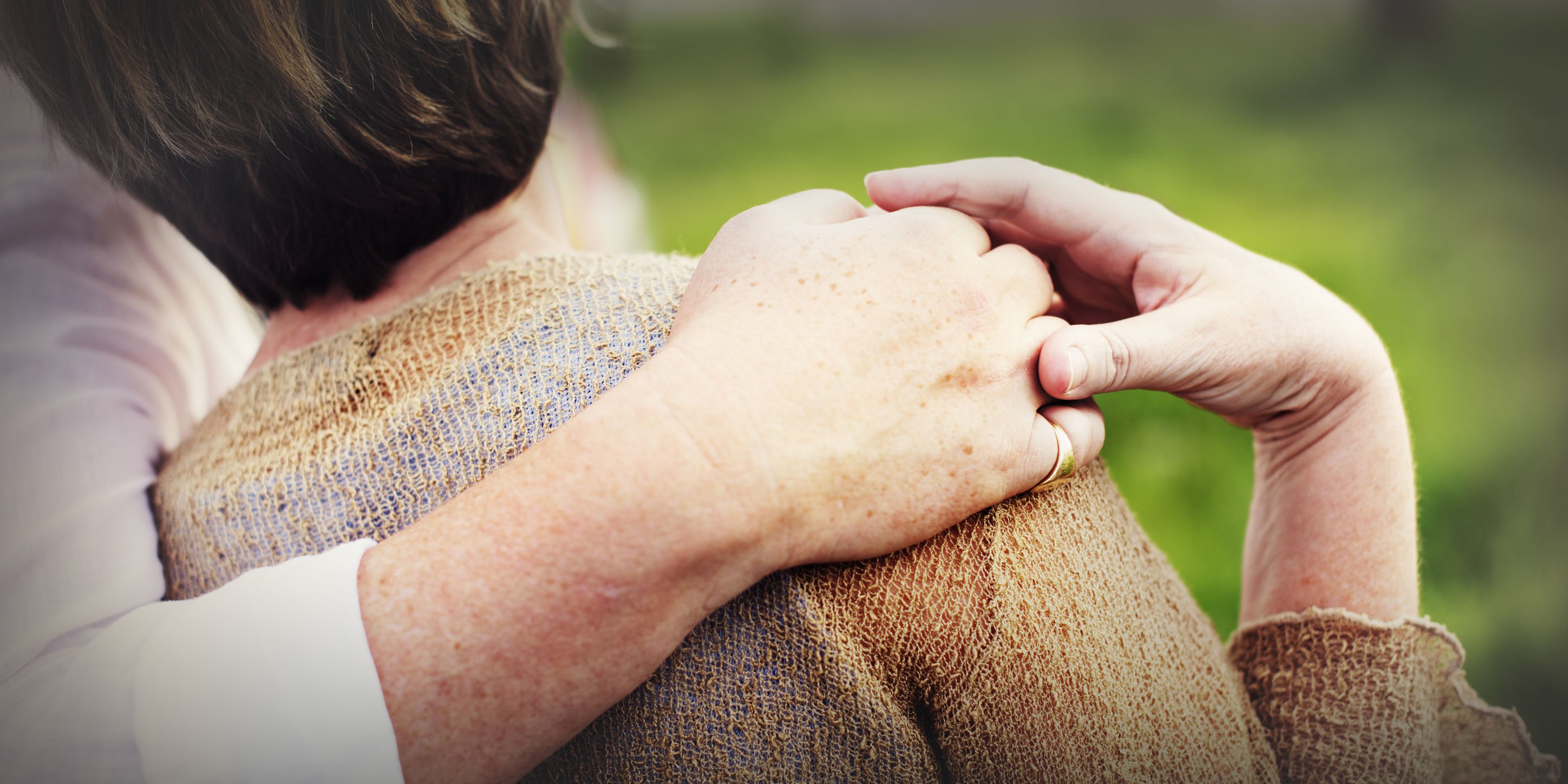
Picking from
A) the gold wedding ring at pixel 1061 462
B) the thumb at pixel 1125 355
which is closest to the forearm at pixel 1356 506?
the thumb at pixel 1125 355

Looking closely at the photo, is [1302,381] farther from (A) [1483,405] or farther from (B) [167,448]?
(A) [1483,405]

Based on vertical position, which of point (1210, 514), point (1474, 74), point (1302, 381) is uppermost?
point (1474, 74)

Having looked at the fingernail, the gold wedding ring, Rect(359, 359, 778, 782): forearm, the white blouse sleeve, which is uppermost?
the fingernail

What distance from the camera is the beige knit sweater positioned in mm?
552

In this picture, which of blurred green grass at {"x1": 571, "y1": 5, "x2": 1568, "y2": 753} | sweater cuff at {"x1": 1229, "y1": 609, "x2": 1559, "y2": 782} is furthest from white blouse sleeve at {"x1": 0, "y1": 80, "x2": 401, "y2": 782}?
sweater cuff at {"x1": 1229, "y1": 609, "x2": 1559, "y2": 782}

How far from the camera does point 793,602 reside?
54cm

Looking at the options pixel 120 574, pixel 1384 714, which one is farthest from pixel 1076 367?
pixel 120 574

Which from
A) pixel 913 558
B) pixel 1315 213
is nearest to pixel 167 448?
pixel 913 558

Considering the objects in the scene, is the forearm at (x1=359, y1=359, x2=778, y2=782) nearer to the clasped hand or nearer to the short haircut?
the clasped hand

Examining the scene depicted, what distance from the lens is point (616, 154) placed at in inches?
41.6

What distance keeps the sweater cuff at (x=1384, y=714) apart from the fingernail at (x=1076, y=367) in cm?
45

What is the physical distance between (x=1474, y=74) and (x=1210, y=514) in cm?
117

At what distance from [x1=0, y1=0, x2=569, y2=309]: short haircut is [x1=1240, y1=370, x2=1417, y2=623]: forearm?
0.86 meters

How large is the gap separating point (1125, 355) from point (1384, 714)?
1.54 ft
